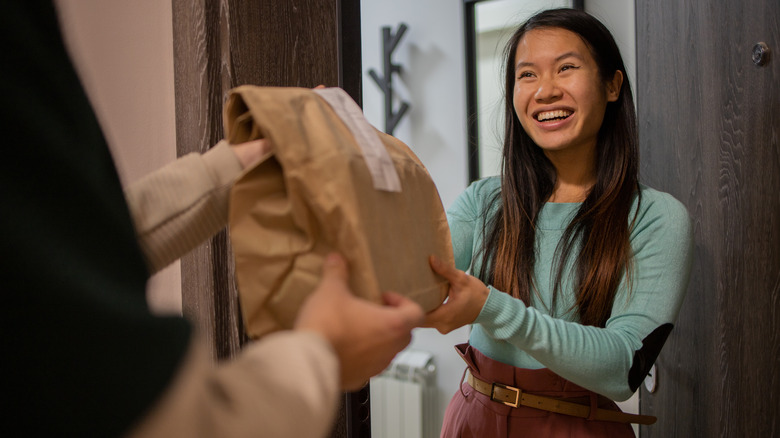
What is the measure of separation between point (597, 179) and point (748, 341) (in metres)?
0.52

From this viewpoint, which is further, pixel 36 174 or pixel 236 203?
pixel 236 203

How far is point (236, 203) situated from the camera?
457 millimetres

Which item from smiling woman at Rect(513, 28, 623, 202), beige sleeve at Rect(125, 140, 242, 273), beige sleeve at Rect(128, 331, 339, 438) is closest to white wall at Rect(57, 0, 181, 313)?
beige sleeve at Rect(125, 140, 242, 273)

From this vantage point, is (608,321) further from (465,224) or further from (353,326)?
(353,326)

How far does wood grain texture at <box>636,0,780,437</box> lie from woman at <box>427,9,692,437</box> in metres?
0.29

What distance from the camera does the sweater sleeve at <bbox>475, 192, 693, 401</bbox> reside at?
2.69 feet

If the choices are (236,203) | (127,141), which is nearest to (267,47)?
(127,141)

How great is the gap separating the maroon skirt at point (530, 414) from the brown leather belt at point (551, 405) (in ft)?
0.04

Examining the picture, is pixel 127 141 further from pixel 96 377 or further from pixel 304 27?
pixel 96 377

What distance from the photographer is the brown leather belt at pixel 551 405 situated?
35.7 inches

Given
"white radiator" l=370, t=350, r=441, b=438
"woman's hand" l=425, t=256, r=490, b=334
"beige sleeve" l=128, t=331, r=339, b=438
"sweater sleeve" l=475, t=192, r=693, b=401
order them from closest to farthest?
"beige sleeve" l=128, t=331, r=339, b=438 < "woman's hand" l=425, t=256, r=490, b=334 < "sweater sleeve" l=475, t=192, r=693, b=401 < "white radiator" l=370, t=350, r=441, b=438

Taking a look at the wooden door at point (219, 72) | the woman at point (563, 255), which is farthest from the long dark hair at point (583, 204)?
the wooden door at point (219, 72)

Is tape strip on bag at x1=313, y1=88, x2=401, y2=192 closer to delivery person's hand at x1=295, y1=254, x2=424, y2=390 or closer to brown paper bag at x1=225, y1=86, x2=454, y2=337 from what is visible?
brown paper bag at x1=225, y1=86, x2=454, y2=337

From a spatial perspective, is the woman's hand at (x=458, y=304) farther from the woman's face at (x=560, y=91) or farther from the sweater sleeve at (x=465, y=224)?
the woman's face at (x=560, y=91)
